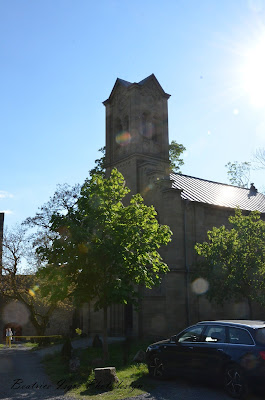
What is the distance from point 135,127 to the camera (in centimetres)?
2984

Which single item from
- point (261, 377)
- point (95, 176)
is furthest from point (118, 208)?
point (261, 377)

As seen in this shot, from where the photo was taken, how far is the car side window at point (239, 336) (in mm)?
9563

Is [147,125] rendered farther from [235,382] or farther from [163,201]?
[235,382]

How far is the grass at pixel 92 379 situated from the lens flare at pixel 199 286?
7.12m

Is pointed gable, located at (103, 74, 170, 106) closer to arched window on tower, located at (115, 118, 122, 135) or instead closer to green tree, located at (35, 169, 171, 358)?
arched window on tower, located at (115, 118, 122, 135)

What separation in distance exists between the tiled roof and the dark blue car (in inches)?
614

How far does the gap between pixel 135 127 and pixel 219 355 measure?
867 inches

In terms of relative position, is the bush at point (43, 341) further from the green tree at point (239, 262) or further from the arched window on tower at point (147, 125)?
the arched window on tower at point (147, 125)

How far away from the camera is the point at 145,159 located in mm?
29516

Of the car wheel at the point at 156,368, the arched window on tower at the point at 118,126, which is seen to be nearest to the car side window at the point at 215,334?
the car wheel at the point at 156,368

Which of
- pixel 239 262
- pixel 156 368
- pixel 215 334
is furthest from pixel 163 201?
pixel 215 334

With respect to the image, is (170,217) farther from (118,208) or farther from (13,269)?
(13,269)

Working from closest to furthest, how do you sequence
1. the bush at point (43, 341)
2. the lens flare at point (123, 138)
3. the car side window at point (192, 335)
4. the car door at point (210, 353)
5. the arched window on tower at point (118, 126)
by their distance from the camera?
the car door at point (210, 353) → the car side window at point (192, 335) → the bush at point (43, 341) → the lens flare at point (123, 138) → the arched window on tower at point (118, 126)

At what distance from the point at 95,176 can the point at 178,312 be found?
1070 centimetres
